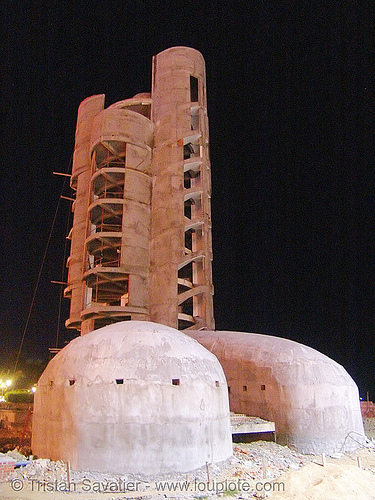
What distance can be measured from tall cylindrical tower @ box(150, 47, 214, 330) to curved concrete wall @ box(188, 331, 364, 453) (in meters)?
9.79

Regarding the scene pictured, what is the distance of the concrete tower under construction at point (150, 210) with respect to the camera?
105ft

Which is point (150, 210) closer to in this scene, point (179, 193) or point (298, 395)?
point (179, 193)

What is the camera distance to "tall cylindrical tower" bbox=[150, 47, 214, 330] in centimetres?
3194

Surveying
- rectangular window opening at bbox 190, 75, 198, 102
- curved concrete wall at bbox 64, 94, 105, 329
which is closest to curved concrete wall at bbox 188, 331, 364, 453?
curved concrete wall at bbox 64, 94, 105, 329

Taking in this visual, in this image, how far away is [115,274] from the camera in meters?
32.3

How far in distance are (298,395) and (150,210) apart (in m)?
19.0

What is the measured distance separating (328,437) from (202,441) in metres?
7.79

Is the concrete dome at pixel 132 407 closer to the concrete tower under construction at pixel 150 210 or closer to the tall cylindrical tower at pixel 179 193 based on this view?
the concrete tower under construction at pixel 150 210

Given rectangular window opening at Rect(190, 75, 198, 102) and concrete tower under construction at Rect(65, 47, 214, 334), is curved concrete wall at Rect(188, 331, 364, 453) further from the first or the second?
rectangular window opening at Rect(190, 75, 198, 102)

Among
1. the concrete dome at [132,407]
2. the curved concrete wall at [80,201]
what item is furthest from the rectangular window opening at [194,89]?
the concrete dome at [132,407]

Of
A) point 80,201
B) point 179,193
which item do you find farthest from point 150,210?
point 80,201

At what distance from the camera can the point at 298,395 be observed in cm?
2030

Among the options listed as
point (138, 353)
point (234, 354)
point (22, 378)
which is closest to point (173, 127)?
point (234, 354)

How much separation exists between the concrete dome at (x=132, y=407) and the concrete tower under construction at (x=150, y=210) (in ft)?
48.0
